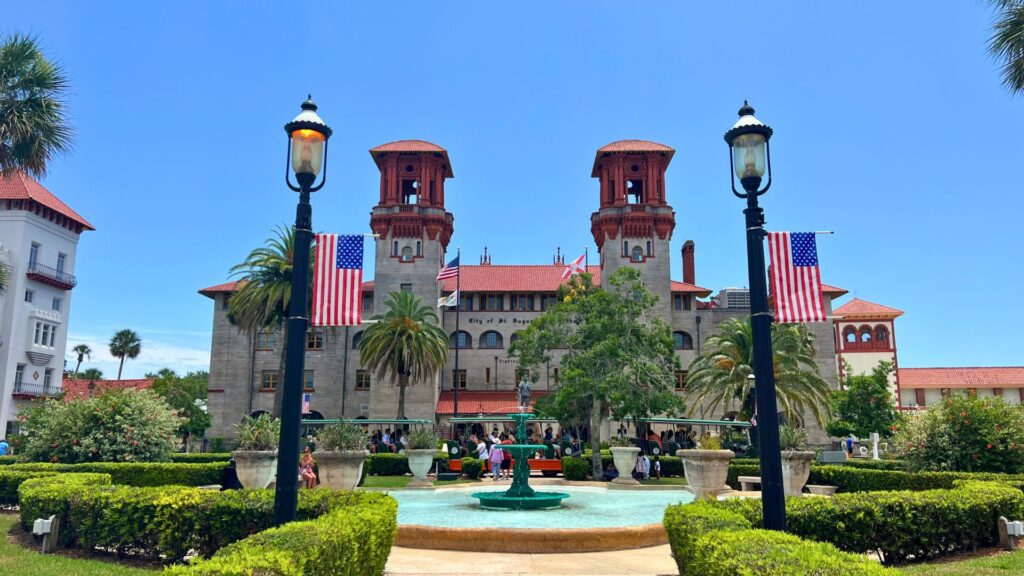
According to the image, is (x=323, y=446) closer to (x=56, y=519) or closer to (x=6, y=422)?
(x=56, y=519)

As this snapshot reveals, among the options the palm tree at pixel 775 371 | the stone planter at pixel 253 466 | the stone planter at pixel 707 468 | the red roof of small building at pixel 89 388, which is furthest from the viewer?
the palm tree at pixel 775 371

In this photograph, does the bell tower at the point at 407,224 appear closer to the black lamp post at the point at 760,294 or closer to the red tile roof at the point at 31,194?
the red tile roof at the point at 31,194

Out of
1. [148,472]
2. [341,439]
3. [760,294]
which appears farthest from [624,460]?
[760,294]

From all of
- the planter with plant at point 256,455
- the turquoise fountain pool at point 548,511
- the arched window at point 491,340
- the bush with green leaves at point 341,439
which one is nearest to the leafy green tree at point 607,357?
the turquoise fountain pool at point 548,511

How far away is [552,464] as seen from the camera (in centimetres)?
2969

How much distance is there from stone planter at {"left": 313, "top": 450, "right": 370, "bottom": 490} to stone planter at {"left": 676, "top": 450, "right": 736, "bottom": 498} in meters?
8.68

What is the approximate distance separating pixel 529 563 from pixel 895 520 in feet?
18.5

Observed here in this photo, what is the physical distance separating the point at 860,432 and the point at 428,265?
3583 cm

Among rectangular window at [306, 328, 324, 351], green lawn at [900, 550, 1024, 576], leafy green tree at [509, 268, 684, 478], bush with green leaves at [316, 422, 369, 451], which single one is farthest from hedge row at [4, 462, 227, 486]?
rectangular window at [306, 328, 324, 351]

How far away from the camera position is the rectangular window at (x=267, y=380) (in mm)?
55875

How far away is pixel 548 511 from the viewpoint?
17422 mm

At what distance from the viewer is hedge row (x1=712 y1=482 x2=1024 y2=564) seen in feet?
35.1

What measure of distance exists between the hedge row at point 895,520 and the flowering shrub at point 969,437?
24.9 feet

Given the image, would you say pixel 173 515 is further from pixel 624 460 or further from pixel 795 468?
pixel 624 460
